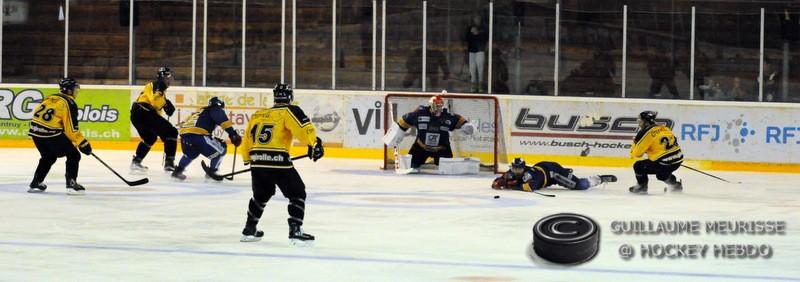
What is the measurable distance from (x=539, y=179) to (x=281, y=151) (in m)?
5.53

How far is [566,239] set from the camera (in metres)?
8.85

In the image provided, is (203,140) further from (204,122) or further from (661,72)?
(661,72)

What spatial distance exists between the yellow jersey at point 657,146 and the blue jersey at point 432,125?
3189 millimetres

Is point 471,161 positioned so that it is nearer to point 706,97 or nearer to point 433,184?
point 433,184

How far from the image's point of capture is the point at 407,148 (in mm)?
Result: 19125

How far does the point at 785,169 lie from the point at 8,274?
1287 cm

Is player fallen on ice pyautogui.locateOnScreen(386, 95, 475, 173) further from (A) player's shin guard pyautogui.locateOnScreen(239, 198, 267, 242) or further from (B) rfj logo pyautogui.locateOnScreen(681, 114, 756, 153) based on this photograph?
(A) player's shin guard pyautogui.locateOnScreen(239, 198, 267, 242)

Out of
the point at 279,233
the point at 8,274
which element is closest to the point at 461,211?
Result: the point at 279,233

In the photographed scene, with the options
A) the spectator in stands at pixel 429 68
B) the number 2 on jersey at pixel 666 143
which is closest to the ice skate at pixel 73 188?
the number 2 on jersey at pixel 666 143

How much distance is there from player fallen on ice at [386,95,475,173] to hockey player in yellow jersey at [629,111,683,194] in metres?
3.05

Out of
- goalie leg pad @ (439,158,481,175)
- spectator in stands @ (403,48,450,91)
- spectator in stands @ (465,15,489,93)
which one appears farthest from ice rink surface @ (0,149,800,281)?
spectator in stands @ (465,15,489,93)

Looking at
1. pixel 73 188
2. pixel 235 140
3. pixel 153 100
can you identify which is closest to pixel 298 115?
pixel 73 188

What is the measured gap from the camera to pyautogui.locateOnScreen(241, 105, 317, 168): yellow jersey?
989 cm

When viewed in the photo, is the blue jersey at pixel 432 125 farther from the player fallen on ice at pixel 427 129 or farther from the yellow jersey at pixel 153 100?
the yellow jersey at pixel 153 100
